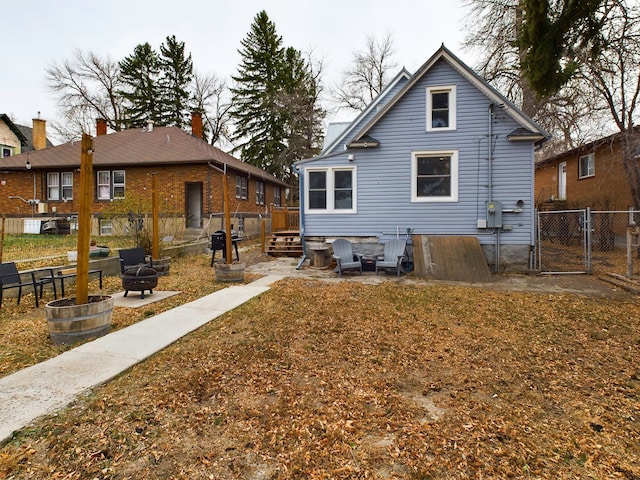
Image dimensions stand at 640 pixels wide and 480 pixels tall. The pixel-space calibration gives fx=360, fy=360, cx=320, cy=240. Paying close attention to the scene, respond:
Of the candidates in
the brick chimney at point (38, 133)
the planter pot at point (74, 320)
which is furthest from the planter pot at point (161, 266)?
the brick chimney at point (38, 133)

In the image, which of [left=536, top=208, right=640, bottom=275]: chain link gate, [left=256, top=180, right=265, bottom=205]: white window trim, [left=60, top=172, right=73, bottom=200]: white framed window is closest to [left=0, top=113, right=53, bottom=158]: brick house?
[left=60, top=172, right=73, bottom=200]: white framed window

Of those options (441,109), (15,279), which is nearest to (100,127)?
(15,279)

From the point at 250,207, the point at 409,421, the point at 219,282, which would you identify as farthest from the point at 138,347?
the point at 250,207

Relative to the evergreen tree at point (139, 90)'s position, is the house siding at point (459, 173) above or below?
below

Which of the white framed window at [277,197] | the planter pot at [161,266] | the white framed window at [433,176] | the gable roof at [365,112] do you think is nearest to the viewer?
the planter pot at [161,266]

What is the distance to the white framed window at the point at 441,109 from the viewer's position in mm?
10727

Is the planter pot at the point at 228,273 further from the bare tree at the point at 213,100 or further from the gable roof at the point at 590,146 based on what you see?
the bare tree at the point at 213,100

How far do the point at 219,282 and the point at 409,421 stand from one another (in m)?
6.54

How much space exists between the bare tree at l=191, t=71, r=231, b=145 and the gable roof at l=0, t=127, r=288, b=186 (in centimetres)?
1525

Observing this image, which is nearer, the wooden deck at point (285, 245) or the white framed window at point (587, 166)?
the wooden deck at point (285, 245)

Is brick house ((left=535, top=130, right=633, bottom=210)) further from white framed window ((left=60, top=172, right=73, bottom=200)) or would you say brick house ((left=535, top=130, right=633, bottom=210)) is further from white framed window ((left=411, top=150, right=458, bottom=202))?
white framed window ((left=60, top=172, right=73, bottom=200))

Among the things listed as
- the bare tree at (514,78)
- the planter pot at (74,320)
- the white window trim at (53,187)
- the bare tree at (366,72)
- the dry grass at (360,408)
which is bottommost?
the dry grass at (360,408)

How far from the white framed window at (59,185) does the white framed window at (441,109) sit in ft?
60.5

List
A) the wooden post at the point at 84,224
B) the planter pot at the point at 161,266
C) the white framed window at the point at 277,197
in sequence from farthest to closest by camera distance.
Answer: the white framed window at the point at 277,197
the planter pot at the point at 161,266
the wooden post at the point at 84,224
